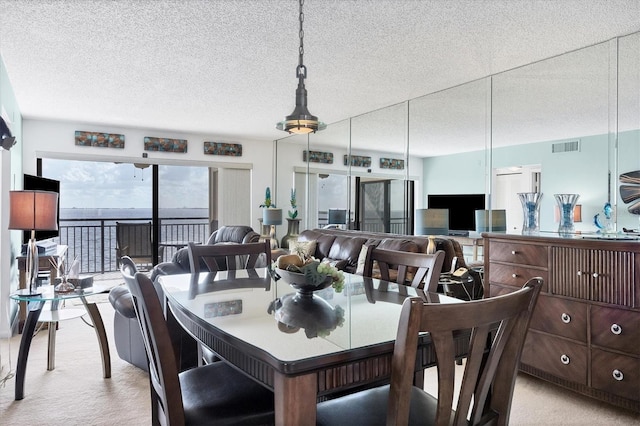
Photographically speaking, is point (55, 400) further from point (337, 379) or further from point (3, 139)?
point (337, 379)

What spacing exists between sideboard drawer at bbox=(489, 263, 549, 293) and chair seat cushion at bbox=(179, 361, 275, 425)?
215 cm

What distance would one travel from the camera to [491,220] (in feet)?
13.1

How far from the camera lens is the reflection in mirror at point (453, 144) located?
421 cm

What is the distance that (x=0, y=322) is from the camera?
3.86 meters

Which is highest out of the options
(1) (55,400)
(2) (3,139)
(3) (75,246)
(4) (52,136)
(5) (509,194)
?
(4) (52,136)

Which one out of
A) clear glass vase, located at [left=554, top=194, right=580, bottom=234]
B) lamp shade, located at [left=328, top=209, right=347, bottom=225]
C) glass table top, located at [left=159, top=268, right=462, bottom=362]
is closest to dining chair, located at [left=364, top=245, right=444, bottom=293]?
glass table top, located at [left=159, top=268, right=462, bottom=362]

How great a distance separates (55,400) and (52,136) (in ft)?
14.8

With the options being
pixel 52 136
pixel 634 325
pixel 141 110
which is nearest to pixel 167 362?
pixel 634 325

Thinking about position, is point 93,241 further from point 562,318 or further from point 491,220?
point 562,318

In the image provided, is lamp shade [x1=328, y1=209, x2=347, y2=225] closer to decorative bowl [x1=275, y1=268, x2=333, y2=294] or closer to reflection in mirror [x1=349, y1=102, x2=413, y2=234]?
reflection in mirror [x1=349, y1=102, x2=413, y2=234]

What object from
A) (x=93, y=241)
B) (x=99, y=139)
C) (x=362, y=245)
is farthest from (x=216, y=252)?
(x=93, y=241)

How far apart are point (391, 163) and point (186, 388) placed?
4215mm

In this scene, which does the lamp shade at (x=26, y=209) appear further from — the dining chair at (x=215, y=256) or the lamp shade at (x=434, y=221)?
the lamp shade at (x=434, y=221)

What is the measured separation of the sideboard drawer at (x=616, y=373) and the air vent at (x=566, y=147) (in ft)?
5.48
